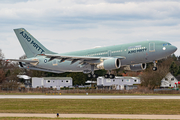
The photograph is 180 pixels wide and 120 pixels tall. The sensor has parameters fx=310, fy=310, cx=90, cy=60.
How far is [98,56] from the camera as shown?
56656mm

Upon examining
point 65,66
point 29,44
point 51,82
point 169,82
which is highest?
point 29,44

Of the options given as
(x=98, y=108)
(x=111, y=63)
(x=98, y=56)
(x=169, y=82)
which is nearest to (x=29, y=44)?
(x=98, y=56)

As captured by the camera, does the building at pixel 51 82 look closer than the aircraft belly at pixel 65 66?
No

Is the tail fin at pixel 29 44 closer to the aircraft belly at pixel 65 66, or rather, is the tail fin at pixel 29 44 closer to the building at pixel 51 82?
the aircraft belly at pixel 65 66

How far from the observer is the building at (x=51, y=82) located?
4301 inches

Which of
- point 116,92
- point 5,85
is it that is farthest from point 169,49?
point 5,85

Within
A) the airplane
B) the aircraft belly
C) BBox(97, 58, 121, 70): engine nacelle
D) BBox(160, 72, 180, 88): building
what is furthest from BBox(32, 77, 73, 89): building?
BBox(97, 58, 121, 70): engine nacelle

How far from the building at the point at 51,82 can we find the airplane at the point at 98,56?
1760 inches

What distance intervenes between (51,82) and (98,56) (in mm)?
57003

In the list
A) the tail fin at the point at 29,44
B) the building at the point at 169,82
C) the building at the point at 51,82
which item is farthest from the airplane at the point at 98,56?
the building at the point at 169,82

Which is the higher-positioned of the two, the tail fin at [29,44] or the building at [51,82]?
the tail fin at [29,44]

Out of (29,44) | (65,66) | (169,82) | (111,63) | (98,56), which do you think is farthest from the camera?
(169,82)

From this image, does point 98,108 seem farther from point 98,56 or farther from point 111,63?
point 98,56

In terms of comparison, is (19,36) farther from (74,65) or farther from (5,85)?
(5,85)
